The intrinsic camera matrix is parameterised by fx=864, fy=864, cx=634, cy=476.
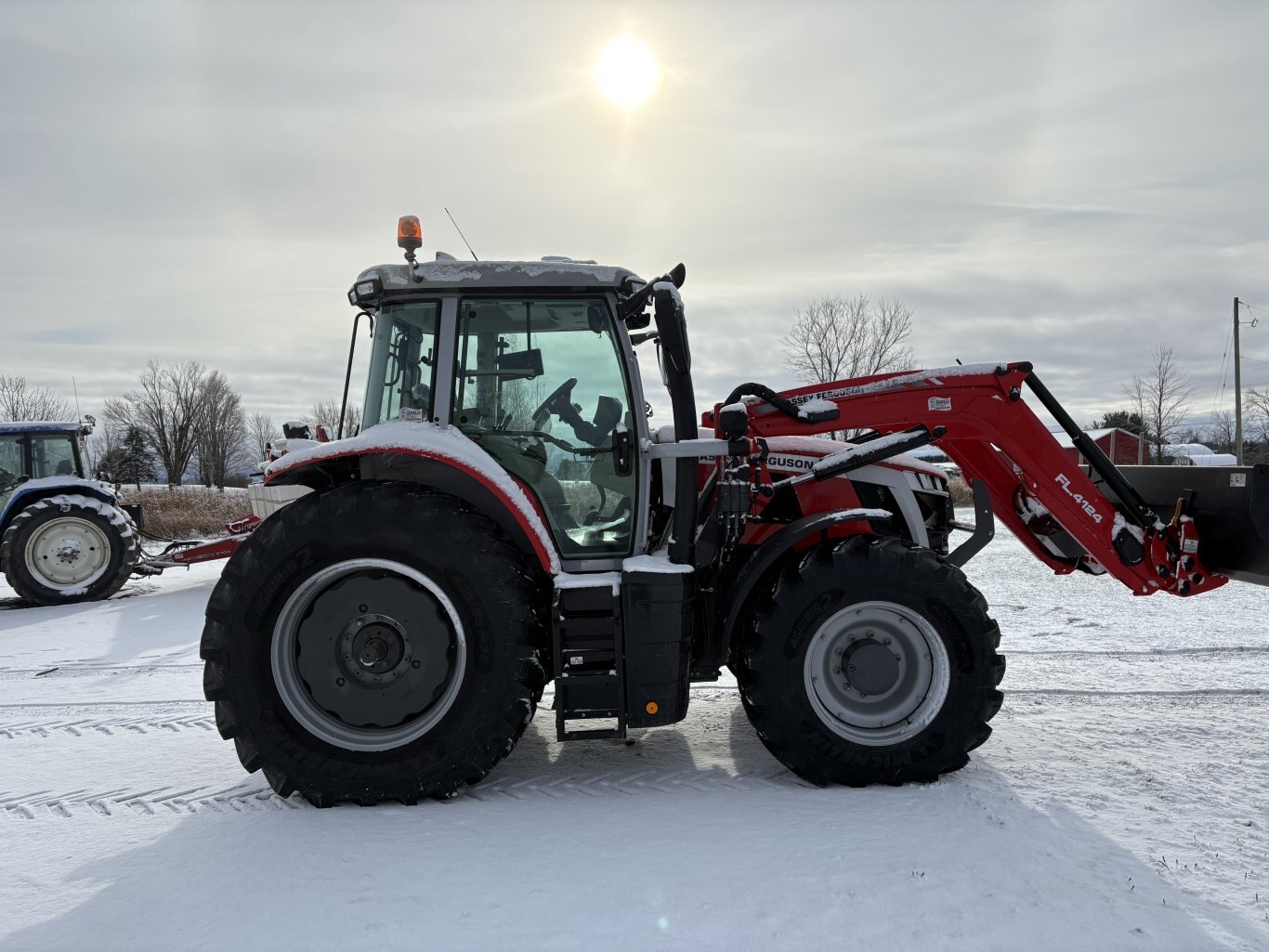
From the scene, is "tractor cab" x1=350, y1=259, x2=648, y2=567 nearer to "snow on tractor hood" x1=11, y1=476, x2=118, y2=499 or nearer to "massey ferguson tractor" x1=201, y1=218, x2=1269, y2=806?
"massey ferguson tractor" x1=201, y1=218, x2=1269, y2=806

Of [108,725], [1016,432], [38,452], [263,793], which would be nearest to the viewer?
[263,793]

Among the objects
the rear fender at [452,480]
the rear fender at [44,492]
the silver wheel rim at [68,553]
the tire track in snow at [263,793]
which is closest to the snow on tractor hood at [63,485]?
the rear fender at [44,492]

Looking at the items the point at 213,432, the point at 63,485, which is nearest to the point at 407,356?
the point at 63,485

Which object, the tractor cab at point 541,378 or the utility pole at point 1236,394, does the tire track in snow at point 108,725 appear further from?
the utility pole at point 1236,394

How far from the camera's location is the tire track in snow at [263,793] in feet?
11.5

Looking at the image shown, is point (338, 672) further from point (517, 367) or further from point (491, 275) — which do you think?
point (491, 275)

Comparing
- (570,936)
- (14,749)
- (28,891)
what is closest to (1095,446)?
(570,936)

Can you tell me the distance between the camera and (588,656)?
360 cm

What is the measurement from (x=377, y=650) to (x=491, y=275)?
65.5 inches

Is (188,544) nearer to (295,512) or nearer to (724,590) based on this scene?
(295,512)

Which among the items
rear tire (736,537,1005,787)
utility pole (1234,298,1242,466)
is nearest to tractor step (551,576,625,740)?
rear tire (736,537,1005,787)

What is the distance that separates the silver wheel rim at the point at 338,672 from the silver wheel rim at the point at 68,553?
317 inches

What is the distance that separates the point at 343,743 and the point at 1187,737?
385cm

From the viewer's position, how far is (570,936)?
100 inches
